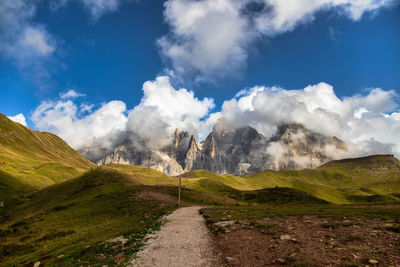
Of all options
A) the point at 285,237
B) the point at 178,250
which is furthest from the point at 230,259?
the point at 285,237

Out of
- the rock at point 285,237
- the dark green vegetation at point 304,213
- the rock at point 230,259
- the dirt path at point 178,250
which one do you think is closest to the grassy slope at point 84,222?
the dirt path at point 178,250

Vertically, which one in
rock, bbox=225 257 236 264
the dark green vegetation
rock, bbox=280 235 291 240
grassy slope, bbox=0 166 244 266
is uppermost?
rock, bbox=280 235 291 240

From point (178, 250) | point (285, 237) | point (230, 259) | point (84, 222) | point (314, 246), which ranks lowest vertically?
point (84, 222)

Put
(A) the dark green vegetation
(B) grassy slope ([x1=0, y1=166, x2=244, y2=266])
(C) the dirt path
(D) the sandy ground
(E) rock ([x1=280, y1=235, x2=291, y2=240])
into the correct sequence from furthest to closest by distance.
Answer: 1. (A) the dark green vegetation
2. (B) grassy slope ([x1=0, y1=166, x2=244, y2=266])
3. (E) rock ([x1=280, y1=235, x2=291, y2=240])
4. (C) the dirt path
5. (D) the sandy ground

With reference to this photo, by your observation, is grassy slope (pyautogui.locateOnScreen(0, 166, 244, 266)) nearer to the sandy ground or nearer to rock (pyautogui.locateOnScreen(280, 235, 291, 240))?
the sandy ground

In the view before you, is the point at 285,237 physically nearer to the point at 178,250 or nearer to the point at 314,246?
the point at 314,246

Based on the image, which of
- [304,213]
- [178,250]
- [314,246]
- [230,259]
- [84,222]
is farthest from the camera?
[84,222]

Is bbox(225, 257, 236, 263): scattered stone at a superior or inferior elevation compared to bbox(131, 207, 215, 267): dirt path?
superior

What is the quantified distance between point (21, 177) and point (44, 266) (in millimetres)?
159106

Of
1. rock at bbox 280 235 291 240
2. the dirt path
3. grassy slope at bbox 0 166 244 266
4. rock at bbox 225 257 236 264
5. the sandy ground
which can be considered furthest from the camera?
grassy slope at bbox 0 166 244 266

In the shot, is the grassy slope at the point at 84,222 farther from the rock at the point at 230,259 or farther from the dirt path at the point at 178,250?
the rock at the point at 230,259

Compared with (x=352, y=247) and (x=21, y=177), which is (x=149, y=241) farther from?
(x=21, y=177)

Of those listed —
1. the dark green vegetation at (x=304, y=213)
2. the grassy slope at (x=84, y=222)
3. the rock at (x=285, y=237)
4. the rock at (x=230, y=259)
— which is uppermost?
the rock at (x=285, y=237)

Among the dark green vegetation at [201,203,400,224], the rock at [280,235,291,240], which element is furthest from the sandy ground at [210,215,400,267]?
the dark green vegetation at [201,203,400,224]
